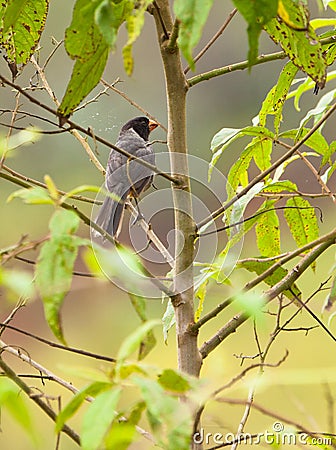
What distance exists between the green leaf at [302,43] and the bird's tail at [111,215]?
597 mm

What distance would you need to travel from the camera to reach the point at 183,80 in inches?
23.6

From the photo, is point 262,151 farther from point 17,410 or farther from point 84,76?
point 17,410

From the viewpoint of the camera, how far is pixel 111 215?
1120mm

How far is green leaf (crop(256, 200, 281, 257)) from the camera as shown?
76cm

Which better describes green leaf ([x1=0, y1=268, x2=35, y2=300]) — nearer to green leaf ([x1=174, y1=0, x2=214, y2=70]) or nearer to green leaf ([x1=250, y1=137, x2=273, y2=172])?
green leaf ([x1=174, y1=0, x2=214, y2=70])

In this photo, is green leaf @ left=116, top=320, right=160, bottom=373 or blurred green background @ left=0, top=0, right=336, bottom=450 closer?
green leaf @ left=116, top=320, right=160, bottom=373

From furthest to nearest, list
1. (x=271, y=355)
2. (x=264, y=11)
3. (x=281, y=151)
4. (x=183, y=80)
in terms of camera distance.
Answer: (x=281, y=151) → (x=271, y=355) → (x=183, y=80) → (x=264, y=11)

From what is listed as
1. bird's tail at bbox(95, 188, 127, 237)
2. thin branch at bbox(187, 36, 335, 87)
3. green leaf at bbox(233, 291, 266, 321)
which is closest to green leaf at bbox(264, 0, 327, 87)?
thin branch at bbox(187, 36, 335, 87)

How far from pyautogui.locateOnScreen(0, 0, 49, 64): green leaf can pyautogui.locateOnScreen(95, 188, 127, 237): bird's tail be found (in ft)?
1.61

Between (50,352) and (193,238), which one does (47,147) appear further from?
(193,238)

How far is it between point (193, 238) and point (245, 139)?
70.9 inches

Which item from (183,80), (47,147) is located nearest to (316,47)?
(183,80)

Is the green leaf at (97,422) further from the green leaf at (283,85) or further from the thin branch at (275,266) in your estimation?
the green leaf at (283,85)
